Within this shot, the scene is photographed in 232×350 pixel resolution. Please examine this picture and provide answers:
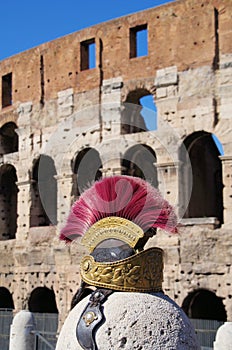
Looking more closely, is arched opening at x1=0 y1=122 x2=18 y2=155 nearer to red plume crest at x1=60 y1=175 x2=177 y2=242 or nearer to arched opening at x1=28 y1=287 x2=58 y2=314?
arched opening at x1=28 y1=287 x2=58 y2=314

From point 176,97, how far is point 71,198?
3755mm

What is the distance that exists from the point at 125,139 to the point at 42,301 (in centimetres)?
536

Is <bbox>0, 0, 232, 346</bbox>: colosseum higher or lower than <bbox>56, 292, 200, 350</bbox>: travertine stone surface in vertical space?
higher

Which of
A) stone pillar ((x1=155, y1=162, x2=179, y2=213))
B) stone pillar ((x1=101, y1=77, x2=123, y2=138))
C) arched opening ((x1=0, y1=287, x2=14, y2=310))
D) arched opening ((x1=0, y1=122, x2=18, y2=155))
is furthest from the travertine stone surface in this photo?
arched opening ((x1=0, y1=287, x2=14, y2=310))

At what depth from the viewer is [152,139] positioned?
48.5ft

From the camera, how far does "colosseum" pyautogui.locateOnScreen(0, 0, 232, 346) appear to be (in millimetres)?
13805

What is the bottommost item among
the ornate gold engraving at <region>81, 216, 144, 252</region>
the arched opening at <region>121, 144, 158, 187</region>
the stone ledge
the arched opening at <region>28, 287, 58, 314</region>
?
the arched opening at <region>28, 287, 58, 314</region>

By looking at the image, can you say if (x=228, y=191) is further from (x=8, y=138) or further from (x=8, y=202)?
(x=8, y=138)

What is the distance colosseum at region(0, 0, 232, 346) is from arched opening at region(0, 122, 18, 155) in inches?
1.6

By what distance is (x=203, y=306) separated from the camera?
15.3 meters

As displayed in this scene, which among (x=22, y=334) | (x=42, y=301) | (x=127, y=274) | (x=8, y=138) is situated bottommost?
(x=22, y=334)

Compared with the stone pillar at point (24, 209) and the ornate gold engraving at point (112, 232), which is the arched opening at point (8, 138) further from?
the ornate gold engraving at point (112, 232)

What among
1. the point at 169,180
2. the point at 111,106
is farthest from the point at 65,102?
the point at 169,180

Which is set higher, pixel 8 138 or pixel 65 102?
pixel 65 102
